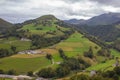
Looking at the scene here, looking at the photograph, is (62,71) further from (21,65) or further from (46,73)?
(21,65)

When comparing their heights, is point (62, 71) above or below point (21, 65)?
below

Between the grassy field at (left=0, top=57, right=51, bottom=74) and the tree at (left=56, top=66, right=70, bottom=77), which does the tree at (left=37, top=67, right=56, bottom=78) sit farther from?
the grassy field at (left=0, top=57, right=51, bottom=74)

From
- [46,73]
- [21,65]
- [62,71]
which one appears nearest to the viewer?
[46,73]

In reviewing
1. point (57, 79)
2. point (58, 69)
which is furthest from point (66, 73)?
point (57, 79)

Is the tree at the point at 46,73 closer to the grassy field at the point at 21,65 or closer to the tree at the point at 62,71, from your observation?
the tree at the point at 62,71

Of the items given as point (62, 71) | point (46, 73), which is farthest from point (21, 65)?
point (62, 71)

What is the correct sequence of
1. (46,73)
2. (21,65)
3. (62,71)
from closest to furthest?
(46,73)
(62,71)
(21,65)

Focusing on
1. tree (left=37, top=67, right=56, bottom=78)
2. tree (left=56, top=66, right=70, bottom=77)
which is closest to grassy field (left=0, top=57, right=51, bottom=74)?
tree (left=37, top=67, right=56, bottom=78)

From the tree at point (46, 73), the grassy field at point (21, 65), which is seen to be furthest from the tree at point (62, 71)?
the grassy field at point (21, 65)

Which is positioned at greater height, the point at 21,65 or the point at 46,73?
the point at 21,65

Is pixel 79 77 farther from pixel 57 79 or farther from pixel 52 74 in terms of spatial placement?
pixel 52 74

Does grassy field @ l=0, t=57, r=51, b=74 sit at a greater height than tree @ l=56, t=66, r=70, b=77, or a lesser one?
greater

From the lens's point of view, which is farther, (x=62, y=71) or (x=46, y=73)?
(x=62, y=71)
